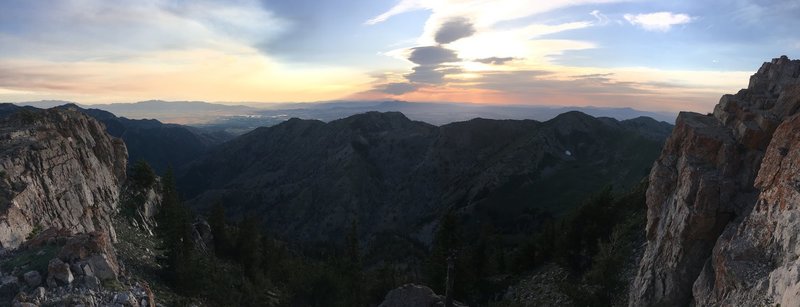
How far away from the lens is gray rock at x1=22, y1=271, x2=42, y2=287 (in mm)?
19250

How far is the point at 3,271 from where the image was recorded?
1997 centimetres

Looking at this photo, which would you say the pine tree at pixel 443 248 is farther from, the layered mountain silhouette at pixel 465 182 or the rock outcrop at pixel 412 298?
the layered mountain silhouette at pixel 465 182

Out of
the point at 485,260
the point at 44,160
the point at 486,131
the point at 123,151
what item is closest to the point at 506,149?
the point at 486,131

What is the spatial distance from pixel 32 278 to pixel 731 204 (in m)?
36.0

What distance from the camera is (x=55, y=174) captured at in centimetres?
3659

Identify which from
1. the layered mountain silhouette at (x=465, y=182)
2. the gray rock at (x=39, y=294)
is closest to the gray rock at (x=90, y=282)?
the gray rock at (x=39, y=294)

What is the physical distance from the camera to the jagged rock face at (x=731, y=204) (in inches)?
684

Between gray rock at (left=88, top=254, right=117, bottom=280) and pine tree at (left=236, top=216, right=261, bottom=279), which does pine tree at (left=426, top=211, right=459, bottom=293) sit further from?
gray rock at (left=88, top=254, right=117, bottom=280)

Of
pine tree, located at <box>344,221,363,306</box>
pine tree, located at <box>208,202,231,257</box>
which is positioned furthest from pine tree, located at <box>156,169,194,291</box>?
pine tree, located at <box>208,202,231,257</box>

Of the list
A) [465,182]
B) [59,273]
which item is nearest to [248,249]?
[59,273]

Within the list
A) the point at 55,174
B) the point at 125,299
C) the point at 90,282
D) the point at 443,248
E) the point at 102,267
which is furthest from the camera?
the point at 443,248

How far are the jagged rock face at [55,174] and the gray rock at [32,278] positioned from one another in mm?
6044

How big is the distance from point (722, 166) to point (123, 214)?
56.6 metres

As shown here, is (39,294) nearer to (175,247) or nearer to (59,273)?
(59,273)
